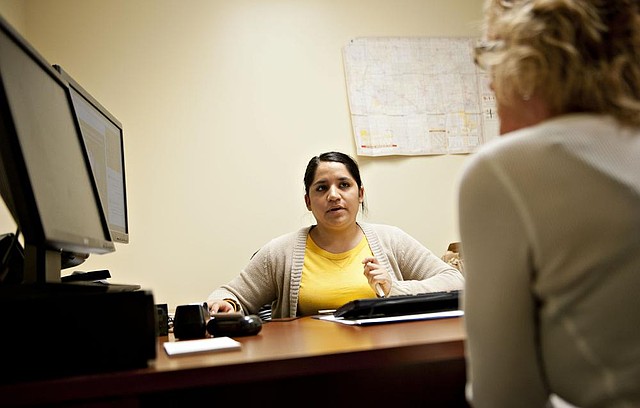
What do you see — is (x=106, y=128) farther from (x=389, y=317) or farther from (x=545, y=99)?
(x=545, y=99)

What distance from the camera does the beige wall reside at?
2914mm

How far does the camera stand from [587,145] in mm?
616

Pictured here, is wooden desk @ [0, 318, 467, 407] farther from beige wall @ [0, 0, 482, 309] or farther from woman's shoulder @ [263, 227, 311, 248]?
beige wall @ [0, 0, 482, 309]

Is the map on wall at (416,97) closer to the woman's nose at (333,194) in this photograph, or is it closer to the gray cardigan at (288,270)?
the woman's nose at (333,194)

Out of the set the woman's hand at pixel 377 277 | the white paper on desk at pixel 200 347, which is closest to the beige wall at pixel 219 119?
the woman's hand at pixel 377 277

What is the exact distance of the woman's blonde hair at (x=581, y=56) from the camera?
66 cm

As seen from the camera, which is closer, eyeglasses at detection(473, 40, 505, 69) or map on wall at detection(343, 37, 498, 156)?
eyeglasses at detection(473, 40, 505, 69)

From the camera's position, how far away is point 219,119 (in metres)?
3.04

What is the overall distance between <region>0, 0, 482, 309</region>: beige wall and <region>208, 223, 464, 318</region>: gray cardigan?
0.58 m

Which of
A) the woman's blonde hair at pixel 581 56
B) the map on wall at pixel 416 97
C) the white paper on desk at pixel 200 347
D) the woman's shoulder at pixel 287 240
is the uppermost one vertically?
the map on wall at pixel 416 97

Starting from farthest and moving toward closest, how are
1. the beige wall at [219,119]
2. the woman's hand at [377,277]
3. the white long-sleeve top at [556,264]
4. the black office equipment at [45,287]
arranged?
the beige wall at [219,119], the woman's hand at [377,277], the black office equipment at [45,287], the white long-sleeve top at [556,264]

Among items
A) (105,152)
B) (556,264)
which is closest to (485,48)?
(556,264)

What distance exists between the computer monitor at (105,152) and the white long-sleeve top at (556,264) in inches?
38.6

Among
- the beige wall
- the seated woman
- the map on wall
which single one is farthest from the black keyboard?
the map on wall
